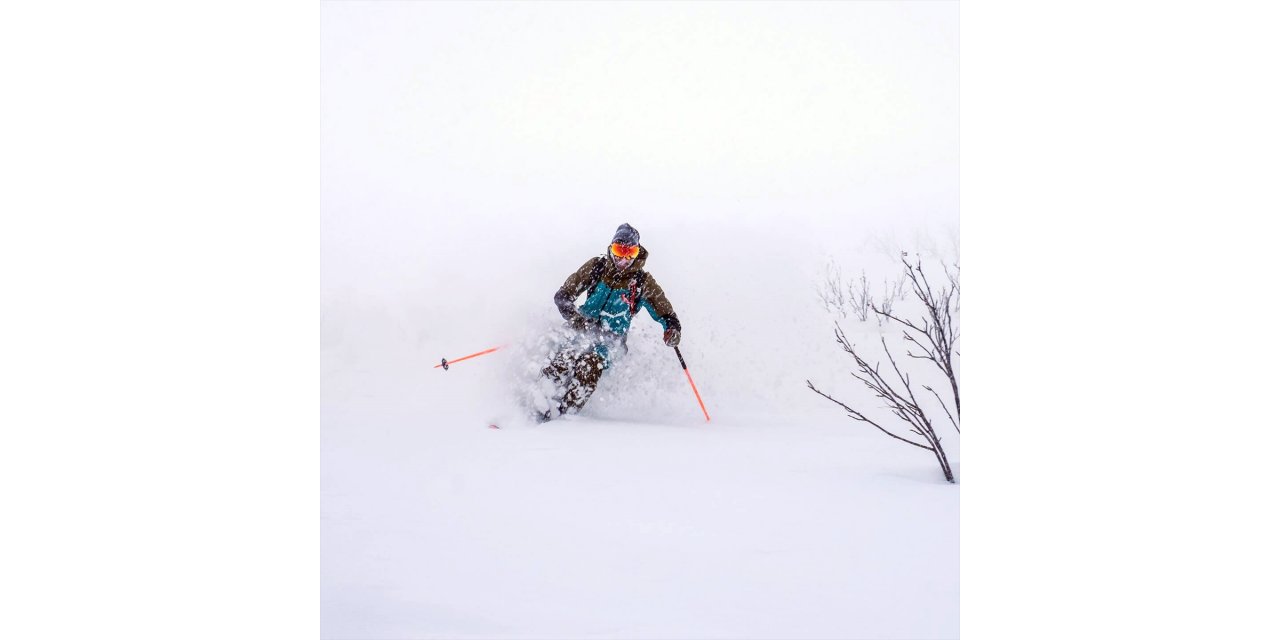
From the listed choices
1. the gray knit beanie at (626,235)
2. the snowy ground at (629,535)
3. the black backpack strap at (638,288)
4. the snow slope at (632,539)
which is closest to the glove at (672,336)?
the black backpack strap at (638,288)

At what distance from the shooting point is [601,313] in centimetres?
407

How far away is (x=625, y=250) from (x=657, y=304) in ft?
1.08

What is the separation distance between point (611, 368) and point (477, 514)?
2.01 metres

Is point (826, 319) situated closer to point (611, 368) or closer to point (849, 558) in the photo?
point (611, 368)

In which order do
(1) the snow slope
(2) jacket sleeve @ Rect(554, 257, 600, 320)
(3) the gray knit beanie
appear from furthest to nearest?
(2) jacket sleeve @ Rect(554, 257, 600, 320) → (3) the gray knit beanie → (1) the snow slope

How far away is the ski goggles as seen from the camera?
3902mm

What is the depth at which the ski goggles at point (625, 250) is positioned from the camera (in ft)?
12.8

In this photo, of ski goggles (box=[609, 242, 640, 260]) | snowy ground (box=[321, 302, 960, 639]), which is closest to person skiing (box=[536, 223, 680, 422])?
ski goggles (box=[609, 242, 640, 260])

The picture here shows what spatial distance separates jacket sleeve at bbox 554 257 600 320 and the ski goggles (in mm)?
130

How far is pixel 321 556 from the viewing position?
1929 mm

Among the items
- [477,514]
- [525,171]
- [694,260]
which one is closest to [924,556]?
[477,514]

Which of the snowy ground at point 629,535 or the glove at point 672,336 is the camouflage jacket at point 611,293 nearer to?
the glove at point 672,336

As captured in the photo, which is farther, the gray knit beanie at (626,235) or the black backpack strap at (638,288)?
the black backpack strap at (638,288)

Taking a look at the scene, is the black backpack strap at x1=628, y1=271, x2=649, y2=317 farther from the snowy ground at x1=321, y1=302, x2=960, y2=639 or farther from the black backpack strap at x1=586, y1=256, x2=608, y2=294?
the snowy ground at x1=321, y1=302, x2=960, y2=639
